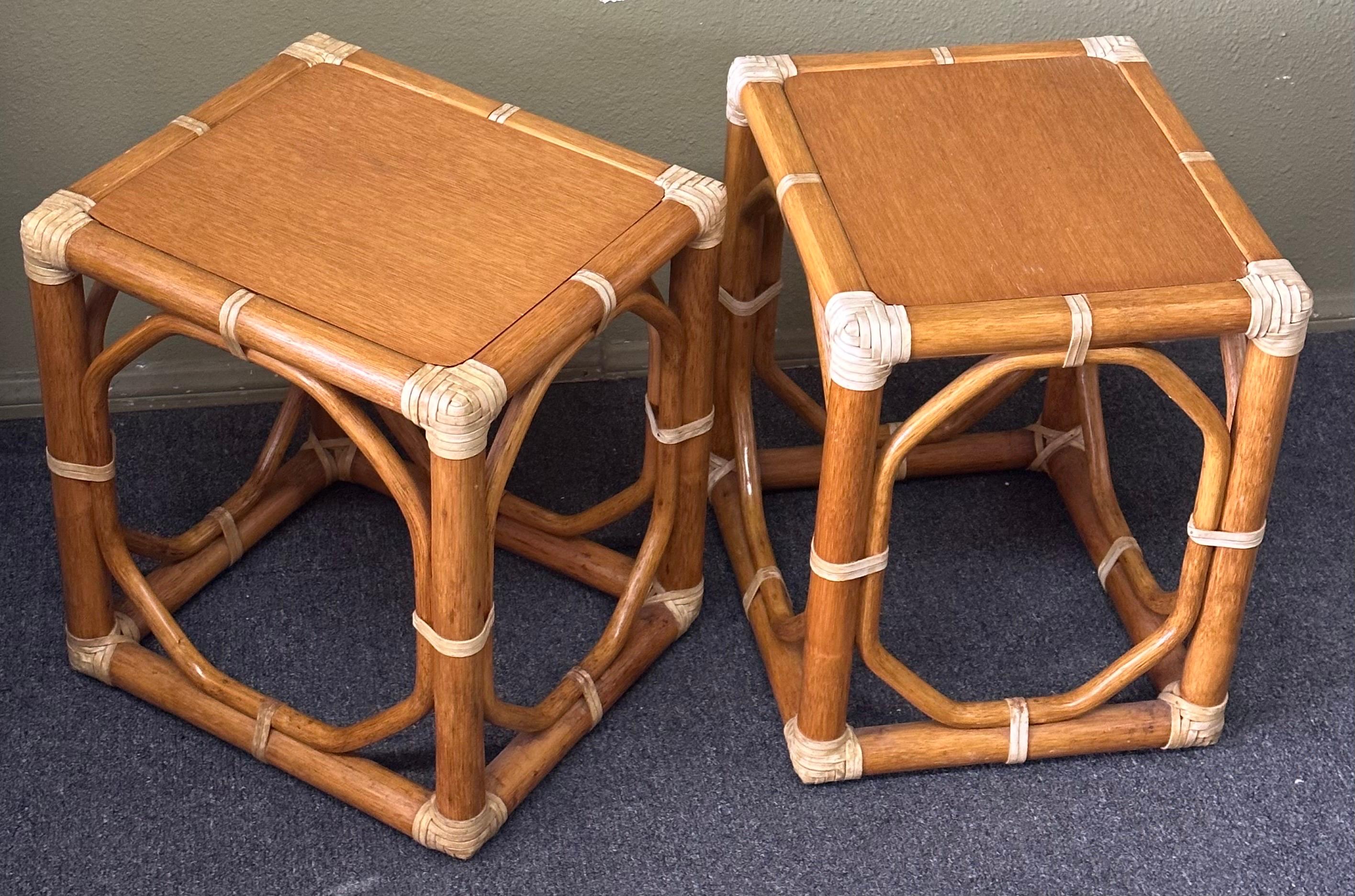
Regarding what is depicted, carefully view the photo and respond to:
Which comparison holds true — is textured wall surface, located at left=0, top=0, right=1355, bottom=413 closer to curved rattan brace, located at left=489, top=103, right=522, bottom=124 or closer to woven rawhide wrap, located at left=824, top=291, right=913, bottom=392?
curved rattan brace, located at left=489, top=103, right=522, bottom=124

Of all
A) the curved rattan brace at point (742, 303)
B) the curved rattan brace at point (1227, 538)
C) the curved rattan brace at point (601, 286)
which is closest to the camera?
the curved rattan brace at point (601, 286)

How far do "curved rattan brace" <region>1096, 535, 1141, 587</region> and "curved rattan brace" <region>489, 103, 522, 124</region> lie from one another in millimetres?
691

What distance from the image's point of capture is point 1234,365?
49.8 inches

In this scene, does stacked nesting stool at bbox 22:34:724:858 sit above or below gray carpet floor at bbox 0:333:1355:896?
above

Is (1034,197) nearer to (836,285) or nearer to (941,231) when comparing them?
(941,231)

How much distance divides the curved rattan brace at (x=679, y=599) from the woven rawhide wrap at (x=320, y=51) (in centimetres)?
55

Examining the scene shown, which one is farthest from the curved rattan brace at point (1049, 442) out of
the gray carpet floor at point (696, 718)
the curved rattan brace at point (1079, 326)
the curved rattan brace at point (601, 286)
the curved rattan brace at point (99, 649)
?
the curved rattan brace at point (99, 649)

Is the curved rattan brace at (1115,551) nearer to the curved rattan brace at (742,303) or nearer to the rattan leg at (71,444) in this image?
the curved rattan brace at (742,303)

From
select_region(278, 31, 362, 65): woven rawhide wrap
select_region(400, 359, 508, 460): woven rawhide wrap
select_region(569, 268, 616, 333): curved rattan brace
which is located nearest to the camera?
select_region(400, 359, 508, 460): woven rawhide wrap

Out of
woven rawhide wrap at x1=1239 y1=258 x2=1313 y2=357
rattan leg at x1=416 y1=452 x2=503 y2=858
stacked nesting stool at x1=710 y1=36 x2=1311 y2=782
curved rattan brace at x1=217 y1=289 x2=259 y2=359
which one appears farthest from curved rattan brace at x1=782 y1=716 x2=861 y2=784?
curved rattan brace at x1=217 y1=289 x2=259 y2=359

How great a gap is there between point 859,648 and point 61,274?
0.69m

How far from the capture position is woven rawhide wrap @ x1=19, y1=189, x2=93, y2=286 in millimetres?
1220

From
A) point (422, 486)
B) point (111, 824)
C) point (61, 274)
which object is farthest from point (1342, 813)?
point (61, 274)

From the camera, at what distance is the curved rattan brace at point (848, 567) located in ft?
4.22
